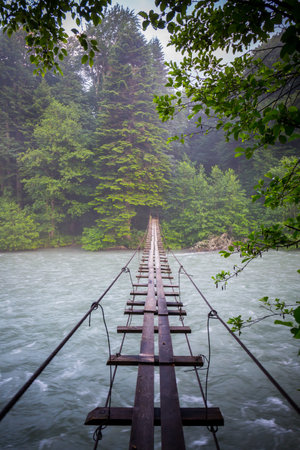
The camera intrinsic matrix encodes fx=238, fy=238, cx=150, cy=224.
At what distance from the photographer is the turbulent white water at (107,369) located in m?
3.07

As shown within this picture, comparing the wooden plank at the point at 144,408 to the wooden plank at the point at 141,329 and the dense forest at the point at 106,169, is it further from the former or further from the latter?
the dense forest at the point at 106,169

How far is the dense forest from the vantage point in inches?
706

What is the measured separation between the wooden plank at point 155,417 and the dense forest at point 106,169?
52.7 ft

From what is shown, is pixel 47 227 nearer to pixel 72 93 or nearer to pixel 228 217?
pixel 72 93

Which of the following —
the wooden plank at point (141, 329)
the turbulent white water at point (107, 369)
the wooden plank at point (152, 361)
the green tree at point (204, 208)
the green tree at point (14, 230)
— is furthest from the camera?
the green tree at point (204, 208)

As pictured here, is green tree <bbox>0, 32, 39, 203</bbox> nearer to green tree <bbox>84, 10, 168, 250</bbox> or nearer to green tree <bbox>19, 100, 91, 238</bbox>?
green tree <bbox>19, 100, 91, 238</bbox>

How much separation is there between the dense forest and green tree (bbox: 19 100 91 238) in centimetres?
8

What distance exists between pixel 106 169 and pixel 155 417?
758 inches

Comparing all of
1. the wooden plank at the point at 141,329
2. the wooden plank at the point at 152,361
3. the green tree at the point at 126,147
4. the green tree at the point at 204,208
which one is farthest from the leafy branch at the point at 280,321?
the green tree at the point at 204,208

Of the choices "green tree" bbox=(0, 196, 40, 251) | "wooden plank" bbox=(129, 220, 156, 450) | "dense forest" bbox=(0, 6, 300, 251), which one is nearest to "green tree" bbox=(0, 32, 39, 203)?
"dense forest" bbox=(0, 6, 300, 251)

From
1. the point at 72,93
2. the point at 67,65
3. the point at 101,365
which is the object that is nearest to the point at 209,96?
the point at 101,365

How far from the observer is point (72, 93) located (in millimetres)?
22516

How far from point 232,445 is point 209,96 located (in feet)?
12.8

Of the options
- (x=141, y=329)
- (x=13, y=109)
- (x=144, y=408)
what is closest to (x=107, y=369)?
(x=141, y=329)
